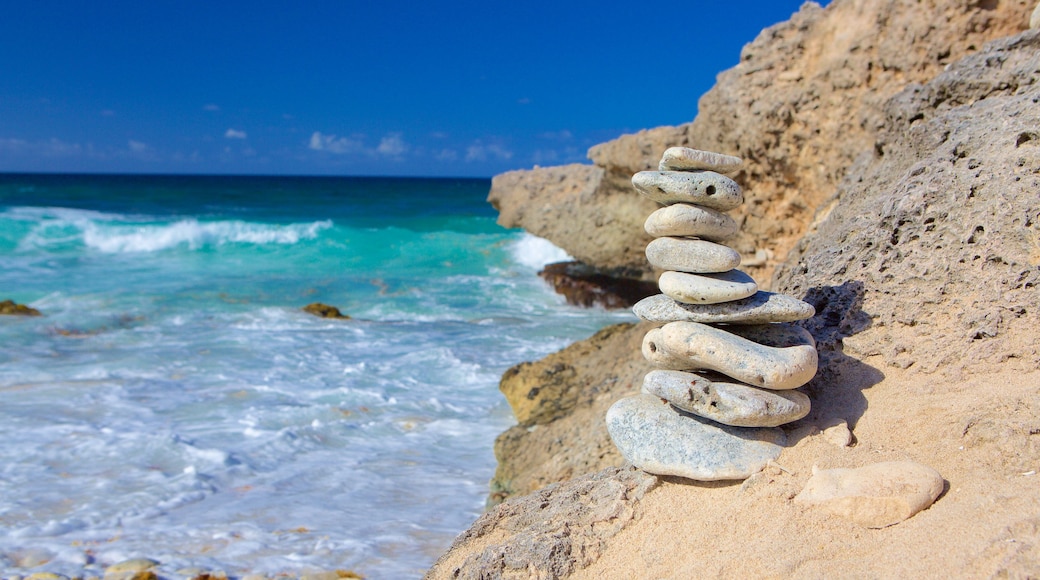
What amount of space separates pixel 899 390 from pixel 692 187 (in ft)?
4.29

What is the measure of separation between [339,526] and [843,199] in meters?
4.10

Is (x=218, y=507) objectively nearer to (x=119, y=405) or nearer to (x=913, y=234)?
(x=119, y=405)

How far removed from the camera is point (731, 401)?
3.12 metres

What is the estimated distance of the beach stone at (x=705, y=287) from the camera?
3289 mm

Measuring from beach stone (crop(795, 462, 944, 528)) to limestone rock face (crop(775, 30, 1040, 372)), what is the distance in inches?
35.1

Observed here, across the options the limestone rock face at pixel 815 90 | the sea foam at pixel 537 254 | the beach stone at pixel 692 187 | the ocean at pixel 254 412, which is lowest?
the ocean at pixel 254 412

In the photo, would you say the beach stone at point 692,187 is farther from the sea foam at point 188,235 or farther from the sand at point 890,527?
the sea foam at point 188,235

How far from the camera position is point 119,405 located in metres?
7.34

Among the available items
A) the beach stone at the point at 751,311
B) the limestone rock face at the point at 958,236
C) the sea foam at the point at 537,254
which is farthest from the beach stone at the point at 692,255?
the sea foam at the point at 537,254

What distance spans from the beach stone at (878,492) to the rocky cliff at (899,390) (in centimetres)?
5

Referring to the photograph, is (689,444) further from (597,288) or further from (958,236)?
(597,288)

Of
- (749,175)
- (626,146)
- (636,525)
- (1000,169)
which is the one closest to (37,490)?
(636,525)

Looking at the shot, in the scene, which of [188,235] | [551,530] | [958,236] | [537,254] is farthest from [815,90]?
[188,235]

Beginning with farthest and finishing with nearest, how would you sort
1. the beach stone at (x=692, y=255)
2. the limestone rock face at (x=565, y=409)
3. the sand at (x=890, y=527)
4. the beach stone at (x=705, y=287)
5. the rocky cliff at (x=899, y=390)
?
the limestone rock face at (x=565, y=409) → the beach stone at (x=692, y=255) → the beach stone at (x=705, y=287) → the rocky cliff at (x=899, y=390) → the sand at (x=890, y=527)
